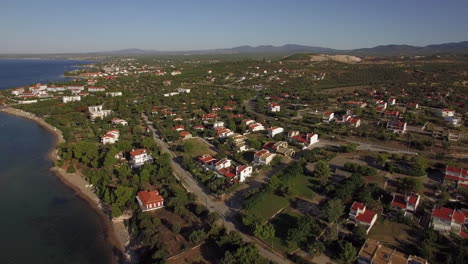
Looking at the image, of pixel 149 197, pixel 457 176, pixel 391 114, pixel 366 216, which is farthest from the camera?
pixel 391 114

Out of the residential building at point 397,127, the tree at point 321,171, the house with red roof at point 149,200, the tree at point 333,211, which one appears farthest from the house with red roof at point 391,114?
the house with red roof at point 149,200

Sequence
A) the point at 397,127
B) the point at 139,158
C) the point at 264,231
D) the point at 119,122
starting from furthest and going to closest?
the point at 119,122 < the point at 397,127 < the point at 139,158 < the point at 264,231

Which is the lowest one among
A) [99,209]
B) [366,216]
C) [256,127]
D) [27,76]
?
[99,209]

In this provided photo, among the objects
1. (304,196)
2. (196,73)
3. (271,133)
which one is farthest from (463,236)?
(196,73)

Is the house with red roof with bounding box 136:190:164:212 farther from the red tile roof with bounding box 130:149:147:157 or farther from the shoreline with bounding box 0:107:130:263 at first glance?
the red tile roof with bounding box 130:149:147:157

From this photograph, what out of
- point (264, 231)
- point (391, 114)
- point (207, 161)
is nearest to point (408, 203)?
point (264, 231)

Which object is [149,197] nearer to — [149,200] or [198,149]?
[149,200]

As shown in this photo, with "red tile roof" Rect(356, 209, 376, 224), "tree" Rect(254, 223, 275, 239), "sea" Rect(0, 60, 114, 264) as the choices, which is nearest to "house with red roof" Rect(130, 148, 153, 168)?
"sea" Rect(0, 60, 114, 264)
